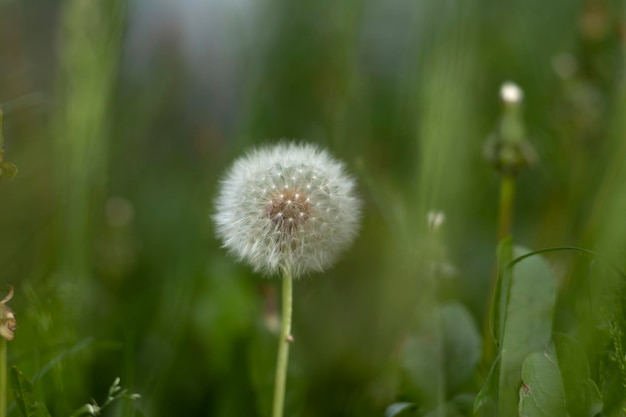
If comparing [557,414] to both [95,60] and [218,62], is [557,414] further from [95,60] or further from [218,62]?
[218,62]

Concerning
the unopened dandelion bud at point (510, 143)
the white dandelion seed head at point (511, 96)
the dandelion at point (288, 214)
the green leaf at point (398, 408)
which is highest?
the white dandelion seed head at point (511, 96)

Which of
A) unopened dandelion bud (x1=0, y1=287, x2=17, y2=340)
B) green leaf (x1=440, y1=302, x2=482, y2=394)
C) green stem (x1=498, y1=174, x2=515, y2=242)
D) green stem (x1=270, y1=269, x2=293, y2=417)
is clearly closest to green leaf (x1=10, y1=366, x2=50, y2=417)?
unopened dandelion bud (x1=0, y1=287, x2=17, y2=340)

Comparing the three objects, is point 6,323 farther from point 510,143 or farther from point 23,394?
point 510,143

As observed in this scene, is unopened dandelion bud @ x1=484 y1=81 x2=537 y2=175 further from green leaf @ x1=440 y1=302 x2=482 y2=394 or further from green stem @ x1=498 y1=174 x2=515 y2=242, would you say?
green leaf @ x1=440 y1=302 x2=482 y2=394

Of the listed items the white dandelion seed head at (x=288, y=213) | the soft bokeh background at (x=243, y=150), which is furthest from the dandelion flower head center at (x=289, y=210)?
the soft bokeh background at (x=243, y=150)

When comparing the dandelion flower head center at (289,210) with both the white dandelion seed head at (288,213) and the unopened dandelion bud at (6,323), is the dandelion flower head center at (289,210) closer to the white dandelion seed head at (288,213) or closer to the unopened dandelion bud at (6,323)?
the white dandelion seed head at (288,213)

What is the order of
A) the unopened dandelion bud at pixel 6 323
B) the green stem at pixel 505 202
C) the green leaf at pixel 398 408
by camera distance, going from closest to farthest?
the unopened dandelion bud at pixel 6 323
the green leaf at pixel 398 408
the green stem at pixel 505 202
